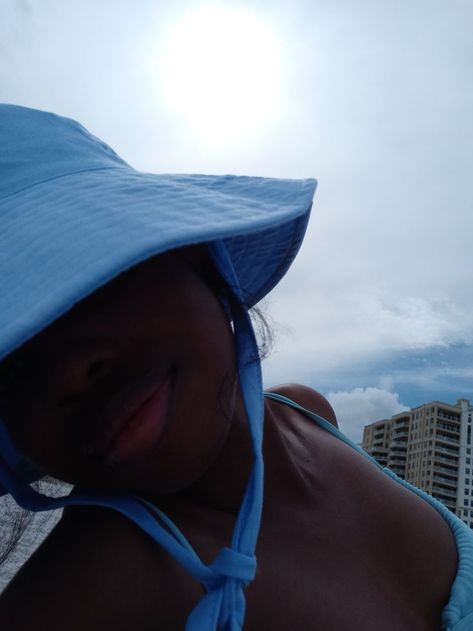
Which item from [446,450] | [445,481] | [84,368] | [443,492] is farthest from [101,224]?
[443,492]

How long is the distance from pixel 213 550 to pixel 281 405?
1.50 feet

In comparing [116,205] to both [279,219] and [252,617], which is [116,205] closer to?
[279,219]

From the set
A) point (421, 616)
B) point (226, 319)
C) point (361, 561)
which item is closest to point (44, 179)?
point (226, 319)

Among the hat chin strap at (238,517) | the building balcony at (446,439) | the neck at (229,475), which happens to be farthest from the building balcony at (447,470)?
the hat chin strap at (238,517)

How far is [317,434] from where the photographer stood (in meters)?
1.12

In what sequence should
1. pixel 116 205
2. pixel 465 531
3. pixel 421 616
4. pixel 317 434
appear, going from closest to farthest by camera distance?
pixel 116 205, pixel 421 616, pixel 465 531, pixel 317 434

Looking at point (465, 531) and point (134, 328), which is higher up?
point (134, 328)

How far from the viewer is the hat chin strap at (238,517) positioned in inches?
23.0

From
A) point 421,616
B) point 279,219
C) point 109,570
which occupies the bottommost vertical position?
point 421,616

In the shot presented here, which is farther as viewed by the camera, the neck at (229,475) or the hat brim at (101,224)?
the neck at (229,475)

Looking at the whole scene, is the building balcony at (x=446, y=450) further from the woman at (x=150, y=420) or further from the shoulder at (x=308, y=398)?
the woman at (x=150, y=420)

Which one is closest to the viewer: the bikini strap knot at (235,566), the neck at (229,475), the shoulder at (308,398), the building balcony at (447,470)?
the bikini strap knot at (235,566)

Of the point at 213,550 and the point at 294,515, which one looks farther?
the point at 294,515

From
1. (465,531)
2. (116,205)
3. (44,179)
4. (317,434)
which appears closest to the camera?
(116,205)
